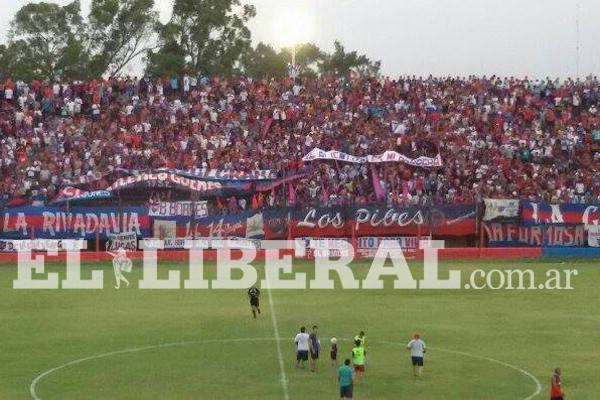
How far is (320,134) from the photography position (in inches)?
2566

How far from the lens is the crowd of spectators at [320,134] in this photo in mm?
61375

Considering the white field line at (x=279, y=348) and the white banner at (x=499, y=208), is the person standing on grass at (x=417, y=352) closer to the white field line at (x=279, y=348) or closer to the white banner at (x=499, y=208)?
the white field line at (x=279, y=348)

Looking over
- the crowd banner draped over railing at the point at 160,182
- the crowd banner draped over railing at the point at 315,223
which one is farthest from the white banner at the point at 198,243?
the crowd banner draped over railing at the point at 160,182

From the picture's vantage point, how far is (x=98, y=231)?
56688mm

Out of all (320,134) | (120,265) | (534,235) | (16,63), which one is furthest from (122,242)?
(16,63)

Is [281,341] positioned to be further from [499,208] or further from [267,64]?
[267,64]

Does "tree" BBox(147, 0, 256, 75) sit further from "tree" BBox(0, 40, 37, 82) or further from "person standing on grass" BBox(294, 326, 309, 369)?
→ "person standing on grass" BBox(294, 326, 309, 369)

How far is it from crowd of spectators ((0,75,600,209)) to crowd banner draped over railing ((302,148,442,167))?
39 centimetres

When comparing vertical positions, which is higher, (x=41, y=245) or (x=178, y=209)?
(x=178, y=209)

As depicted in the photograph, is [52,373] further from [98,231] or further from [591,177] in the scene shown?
[591,177]

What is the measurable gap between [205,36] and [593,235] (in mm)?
49702

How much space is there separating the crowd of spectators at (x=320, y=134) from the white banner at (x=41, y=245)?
3038 mm

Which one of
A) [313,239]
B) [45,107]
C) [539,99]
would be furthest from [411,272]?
[45,107]

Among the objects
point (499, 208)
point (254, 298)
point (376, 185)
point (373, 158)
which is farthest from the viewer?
point (373, 158)
